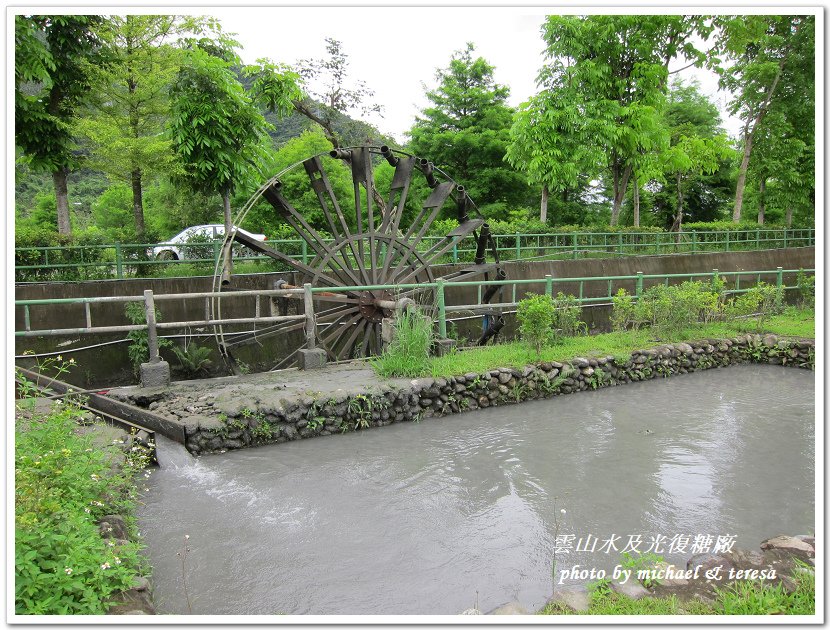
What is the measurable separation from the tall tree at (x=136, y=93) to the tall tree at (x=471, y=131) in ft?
35.4

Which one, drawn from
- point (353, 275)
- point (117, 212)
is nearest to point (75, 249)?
point (353, 275)

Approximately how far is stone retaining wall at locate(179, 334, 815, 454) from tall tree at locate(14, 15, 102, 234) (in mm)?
6941

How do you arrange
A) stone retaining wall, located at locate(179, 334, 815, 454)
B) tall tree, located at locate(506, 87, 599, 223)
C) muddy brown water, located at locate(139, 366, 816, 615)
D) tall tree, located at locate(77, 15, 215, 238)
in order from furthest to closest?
tall tree, located at locate(506, 87, 599, 223), tall tree, located at locate(77, 15, 215, 238), stone retaining wall, located at locate(179, 334, 815, 454), muddy brown water, located at locate(139, 366, 816, 615)

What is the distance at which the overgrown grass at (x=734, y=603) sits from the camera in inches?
124

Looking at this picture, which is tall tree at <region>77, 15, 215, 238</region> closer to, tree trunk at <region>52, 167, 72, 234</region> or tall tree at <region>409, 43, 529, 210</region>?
tree trunk at <region>52, 167, 72, 234</region>

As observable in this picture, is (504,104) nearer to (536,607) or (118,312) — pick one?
(118,312)

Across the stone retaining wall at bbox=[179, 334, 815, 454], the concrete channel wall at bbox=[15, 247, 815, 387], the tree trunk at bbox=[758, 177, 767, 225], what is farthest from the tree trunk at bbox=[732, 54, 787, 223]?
the stone retaining wall at bbox=[179, 334, 815, 454]

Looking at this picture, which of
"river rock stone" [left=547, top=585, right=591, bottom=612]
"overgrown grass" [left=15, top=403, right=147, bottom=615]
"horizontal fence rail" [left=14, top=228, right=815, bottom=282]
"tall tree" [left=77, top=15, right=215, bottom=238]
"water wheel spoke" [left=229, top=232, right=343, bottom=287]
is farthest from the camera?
"tall tree" [left=77, top=15, right=215, bottom=238]

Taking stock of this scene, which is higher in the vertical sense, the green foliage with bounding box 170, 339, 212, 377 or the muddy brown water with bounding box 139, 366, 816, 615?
the green foliage with bounding box 170, 339, 212, 377

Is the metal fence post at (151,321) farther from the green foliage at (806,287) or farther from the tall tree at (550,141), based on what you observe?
the green foliage at (806,287)

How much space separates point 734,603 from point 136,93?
14.3 m

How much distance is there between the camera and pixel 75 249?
10.4 metres

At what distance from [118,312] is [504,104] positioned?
705 inches

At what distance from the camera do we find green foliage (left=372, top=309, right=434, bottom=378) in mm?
7926
